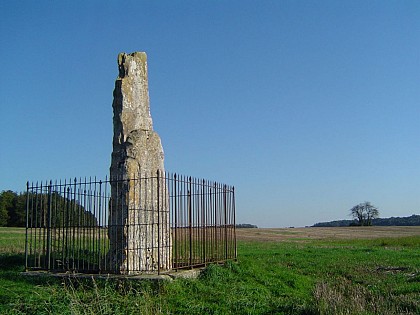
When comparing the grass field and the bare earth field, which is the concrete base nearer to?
the grass field

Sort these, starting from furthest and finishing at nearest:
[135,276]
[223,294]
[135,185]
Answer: [135,185], [135,276], [223,294]

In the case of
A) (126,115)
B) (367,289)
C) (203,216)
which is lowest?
(367,289)

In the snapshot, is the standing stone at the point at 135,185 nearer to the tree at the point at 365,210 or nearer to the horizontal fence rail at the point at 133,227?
the horizontal fence rail at the point at 133,227

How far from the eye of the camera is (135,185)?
14.5m

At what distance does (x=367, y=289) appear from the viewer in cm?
1542

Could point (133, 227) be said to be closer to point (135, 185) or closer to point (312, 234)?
point (135, 185)

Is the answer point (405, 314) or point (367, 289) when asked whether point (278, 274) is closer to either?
point (367, 289)

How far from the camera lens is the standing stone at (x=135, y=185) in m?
14.0

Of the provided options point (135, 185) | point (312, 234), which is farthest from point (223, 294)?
point (312, 234)

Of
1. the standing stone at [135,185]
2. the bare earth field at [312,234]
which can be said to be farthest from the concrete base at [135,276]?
the bare earth field at [312,234]

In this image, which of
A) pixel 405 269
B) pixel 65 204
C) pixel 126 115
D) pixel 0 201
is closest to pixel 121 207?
pixel 65 204

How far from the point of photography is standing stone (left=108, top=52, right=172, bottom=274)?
45.9 ft

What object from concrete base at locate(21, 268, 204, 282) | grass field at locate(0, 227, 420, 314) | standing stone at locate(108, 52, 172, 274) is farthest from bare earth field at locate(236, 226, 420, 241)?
concrete base at locate(21, 268, 204, 282)

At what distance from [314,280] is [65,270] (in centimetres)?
867
